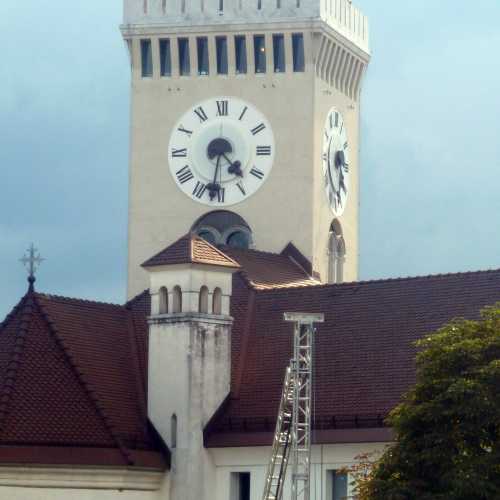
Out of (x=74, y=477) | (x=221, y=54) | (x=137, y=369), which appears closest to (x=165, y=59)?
(x=221, y=54)

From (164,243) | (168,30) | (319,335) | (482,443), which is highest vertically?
(168,30)

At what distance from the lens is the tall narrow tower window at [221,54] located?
84250 millimetres

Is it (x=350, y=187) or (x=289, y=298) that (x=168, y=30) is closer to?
(x=350, y=187)

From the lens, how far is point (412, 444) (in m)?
58.8

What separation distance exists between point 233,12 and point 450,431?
28.7m

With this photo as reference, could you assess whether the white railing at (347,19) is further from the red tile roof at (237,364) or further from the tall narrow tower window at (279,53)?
the red tile roof at (237,364)

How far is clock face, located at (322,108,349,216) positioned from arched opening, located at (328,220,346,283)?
0.57 meters

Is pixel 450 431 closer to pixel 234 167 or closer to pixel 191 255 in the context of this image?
pixel 191 255

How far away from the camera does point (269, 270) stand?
78.8 metres

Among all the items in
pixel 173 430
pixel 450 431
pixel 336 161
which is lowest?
pixel 450 431

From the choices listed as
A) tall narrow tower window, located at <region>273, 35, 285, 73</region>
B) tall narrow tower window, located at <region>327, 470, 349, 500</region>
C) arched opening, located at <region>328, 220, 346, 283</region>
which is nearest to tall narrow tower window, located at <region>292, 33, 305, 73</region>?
tall narrow tower window, located at <region>273, 35, 285, 73</region>

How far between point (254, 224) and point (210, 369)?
40.7 ft

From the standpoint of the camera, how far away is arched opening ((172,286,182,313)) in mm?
71500

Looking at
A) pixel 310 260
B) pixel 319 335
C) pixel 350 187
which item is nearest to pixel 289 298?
pixel 319 335
